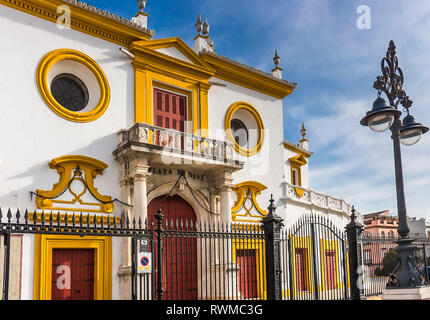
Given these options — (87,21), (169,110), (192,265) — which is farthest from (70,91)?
(192,265)

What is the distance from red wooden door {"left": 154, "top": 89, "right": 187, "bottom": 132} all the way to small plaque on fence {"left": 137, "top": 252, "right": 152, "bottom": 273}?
8632mm

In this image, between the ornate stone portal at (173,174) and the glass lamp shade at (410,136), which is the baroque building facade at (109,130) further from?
the glass lamp shade at (410,136)

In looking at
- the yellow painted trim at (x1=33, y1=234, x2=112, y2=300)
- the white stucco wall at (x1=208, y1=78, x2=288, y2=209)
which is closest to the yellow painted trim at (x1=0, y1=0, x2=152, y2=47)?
the white stucco wall at (x1=208, y1=78, x2=288, y2=209)

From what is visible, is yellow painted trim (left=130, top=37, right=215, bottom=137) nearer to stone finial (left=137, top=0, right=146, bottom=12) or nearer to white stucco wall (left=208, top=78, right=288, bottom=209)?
white stucco wall (left=208, top=78, right=288, bottom=209)

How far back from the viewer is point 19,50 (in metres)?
13.2

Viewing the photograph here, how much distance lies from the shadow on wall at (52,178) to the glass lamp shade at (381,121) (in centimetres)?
816

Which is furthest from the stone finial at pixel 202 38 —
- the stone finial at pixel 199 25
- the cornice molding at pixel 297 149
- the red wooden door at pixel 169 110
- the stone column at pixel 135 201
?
the cornice molding at pixel 297 149

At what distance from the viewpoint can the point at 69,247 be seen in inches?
515

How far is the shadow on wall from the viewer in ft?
40.4

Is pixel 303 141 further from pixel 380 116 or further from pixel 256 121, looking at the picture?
pixel 380 116

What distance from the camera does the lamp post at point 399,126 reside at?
9476 mm

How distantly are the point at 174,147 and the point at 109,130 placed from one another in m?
2.16

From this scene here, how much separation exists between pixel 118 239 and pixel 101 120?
3.81 metres

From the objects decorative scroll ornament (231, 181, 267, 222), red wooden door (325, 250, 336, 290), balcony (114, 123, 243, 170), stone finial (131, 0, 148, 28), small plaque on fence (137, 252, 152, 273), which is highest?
stone finial (131, 0, 148, 28)
